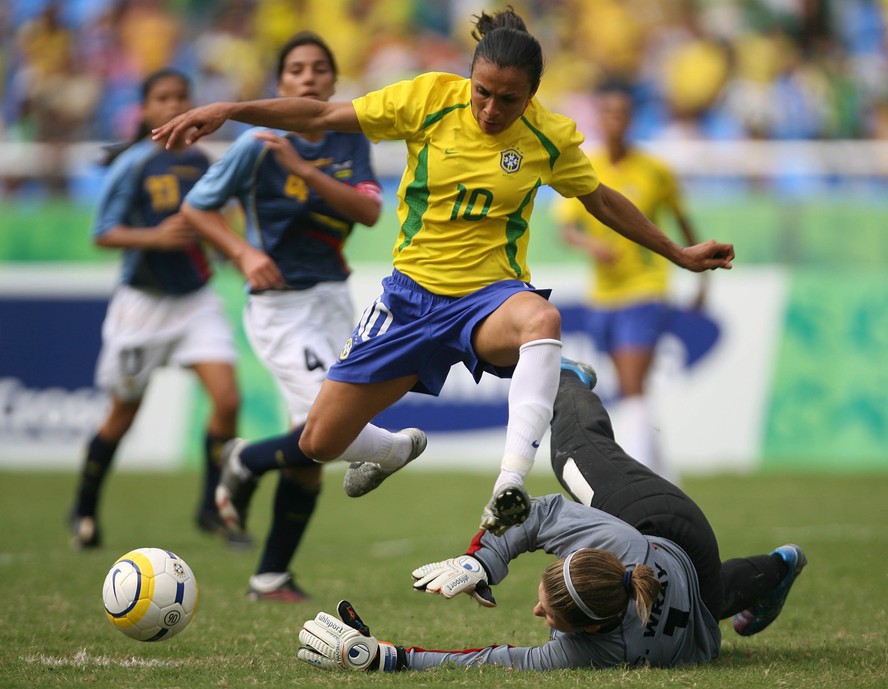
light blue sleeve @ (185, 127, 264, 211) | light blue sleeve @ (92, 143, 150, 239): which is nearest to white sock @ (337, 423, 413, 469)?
light blue sleeve @ (185, 127, 264, 211)

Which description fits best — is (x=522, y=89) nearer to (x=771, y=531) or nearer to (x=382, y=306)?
(x=382, y=306)

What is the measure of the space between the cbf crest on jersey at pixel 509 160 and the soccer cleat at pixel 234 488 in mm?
2224

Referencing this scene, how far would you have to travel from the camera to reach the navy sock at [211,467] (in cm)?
833

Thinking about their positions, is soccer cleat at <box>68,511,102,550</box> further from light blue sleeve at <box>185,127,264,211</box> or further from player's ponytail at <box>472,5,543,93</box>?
player's ponytail at <box>472,5,543,93</box>

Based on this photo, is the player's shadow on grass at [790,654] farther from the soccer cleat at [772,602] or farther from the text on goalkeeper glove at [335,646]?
the text on goalkeeper glove at [335,646]

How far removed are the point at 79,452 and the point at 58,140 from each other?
4.89 m

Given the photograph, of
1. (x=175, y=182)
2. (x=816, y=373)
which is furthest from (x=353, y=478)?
(x=816, y=373)

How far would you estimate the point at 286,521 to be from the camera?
237 inches

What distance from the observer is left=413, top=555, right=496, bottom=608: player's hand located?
411 cm

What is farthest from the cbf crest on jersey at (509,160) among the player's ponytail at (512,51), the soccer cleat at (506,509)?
the soccer cleat at (506,509)

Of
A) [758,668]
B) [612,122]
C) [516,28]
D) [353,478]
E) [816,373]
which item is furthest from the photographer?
[816,373]

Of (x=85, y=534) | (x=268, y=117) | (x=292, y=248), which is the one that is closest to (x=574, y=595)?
(x=268, y=117)

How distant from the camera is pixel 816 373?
12117 mm

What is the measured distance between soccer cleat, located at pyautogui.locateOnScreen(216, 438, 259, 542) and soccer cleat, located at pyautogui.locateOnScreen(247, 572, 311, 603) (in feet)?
1.38
